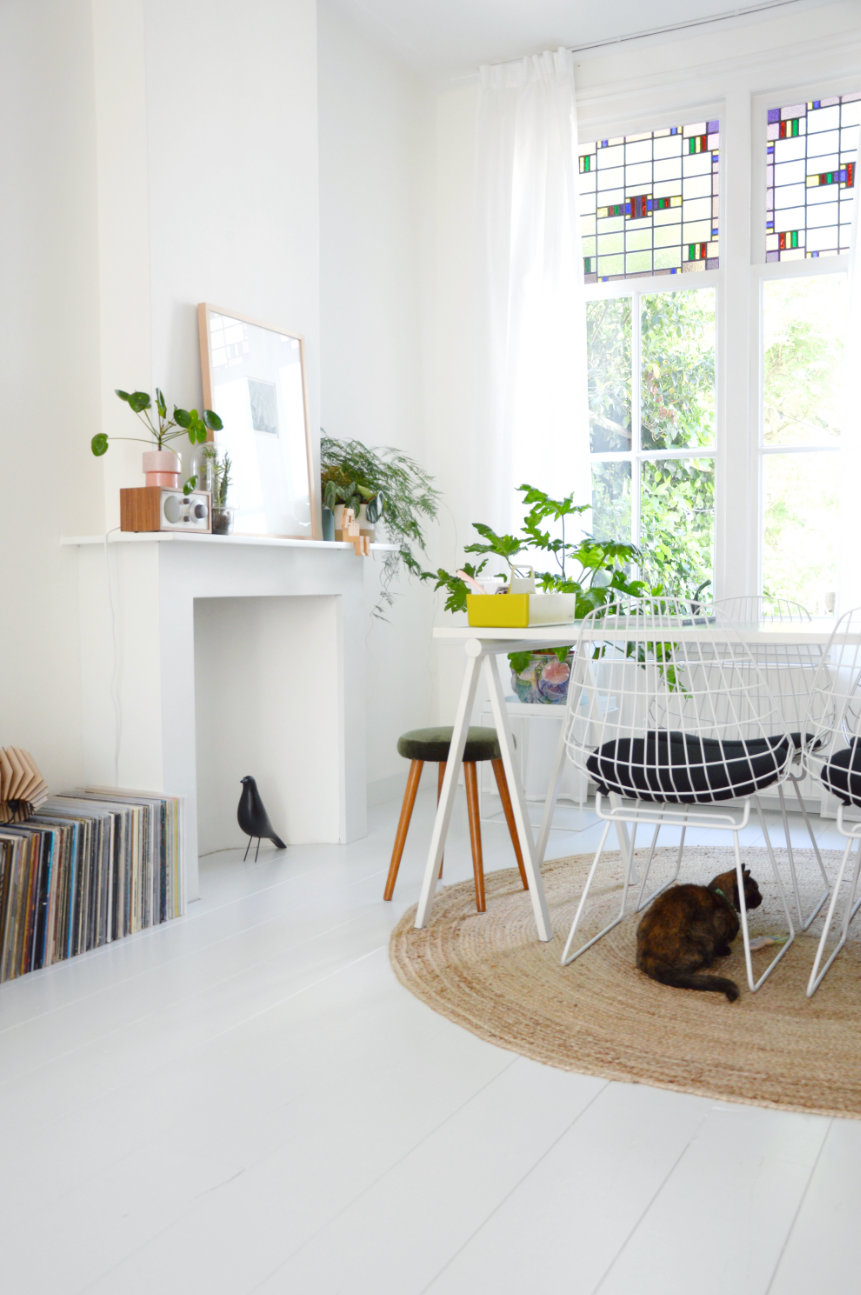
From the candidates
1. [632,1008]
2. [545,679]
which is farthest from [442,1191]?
[545,679]

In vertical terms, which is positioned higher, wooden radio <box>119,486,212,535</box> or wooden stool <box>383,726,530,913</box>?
wooden radio <box>119,486,212,535</box>

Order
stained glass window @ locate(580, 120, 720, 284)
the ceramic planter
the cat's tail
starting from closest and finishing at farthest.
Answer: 1. the cat's tail
2. the ceramic planter
3. stained glass window @ locate(580, 120, 720, 284)

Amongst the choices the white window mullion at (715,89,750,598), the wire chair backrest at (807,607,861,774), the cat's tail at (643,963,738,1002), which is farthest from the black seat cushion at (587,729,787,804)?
the white window mullion at (715,89,750,598)

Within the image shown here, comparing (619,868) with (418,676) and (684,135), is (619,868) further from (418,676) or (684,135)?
(684,135)

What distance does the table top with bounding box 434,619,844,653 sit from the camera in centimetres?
231

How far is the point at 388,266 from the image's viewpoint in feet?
14.6

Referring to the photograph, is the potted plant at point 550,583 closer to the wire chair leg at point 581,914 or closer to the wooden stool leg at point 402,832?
the wooden stool leg at point 402,832

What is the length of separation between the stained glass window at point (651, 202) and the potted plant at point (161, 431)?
228cm

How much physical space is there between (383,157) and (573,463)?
1452 millimetres

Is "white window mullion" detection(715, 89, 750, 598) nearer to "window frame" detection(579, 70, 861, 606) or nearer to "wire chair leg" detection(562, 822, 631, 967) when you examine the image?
"window frame" detection(579, 70, 861, 606)

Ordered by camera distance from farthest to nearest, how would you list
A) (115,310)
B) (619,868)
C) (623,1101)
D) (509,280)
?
(509,280) → (619,868) → (115,310) → (623,1101)

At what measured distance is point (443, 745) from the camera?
301 cm

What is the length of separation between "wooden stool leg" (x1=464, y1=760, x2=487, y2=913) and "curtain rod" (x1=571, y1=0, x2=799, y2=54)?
305cm

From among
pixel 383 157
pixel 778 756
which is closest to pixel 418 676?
pixel 383 157
